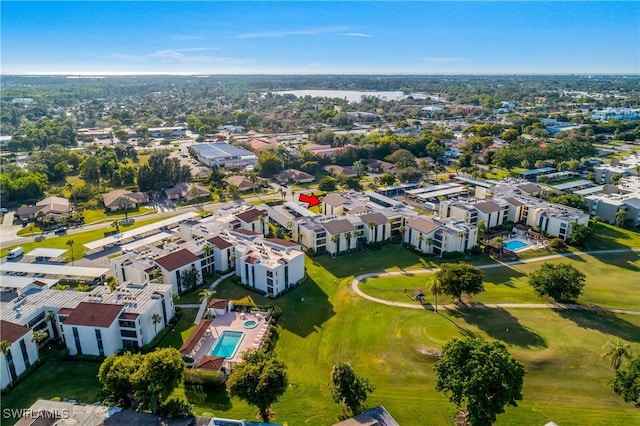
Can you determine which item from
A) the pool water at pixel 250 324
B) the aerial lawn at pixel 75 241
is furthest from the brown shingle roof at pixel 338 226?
the aerial lawn at pixel 75 241

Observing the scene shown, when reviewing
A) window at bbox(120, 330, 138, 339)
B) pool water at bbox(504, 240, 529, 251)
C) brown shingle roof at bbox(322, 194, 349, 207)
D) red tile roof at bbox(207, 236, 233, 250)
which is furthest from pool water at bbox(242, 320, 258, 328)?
pool water at bbox(504, 240, 529, 251)

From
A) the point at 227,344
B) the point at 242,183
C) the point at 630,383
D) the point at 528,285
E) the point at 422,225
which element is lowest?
the point at 227,344

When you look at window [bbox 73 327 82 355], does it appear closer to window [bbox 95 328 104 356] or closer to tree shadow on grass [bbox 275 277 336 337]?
window [bbox 95 328 104 356]

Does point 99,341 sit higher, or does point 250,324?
point 99,341

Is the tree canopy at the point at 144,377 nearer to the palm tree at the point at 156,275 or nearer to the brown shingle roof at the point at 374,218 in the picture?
the palm tree at the point at 156,275

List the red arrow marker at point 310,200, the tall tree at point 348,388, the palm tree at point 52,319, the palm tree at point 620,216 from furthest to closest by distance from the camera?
Answer: the red arrow marker at point 310,200 < the palm tree at point 620,216 < the palm tree at point 52,319 < the tall tree at point 348,388

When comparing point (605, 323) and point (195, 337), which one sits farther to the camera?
point (605, 323)

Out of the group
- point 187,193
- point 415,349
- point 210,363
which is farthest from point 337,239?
point 187,193

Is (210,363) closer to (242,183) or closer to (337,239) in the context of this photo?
(337,239)

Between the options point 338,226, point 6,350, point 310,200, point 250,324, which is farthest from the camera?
point 310,200
